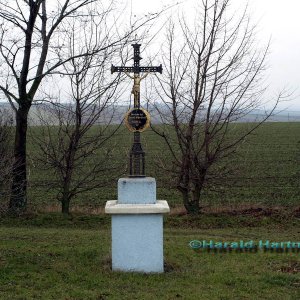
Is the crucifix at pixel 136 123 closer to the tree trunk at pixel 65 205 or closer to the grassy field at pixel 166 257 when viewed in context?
the grassy field at pixel 166 257

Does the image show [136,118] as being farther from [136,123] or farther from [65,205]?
[65,205]

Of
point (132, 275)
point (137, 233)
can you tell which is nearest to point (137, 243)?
point (137, 233)

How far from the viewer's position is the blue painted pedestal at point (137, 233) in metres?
8.08

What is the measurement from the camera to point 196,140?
1583 cm

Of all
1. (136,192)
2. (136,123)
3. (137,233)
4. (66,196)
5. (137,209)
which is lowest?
(66,196)

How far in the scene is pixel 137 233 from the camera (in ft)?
26.6

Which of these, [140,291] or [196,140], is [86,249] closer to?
[140,291]

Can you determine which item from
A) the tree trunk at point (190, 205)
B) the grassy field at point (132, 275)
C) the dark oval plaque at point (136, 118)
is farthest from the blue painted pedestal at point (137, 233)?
the tree trunk at point (190, 205)

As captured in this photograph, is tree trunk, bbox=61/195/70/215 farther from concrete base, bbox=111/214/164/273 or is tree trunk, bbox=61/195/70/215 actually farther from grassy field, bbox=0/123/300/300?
concrete base, bbox=111/214/164/273

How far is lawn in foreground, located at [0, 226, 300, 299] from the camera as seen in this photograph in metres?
6.92

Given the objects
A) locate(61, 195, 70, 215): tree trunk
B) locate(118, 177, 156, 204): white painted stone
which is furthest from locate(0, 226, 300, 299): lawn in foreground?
locate(61, 195, 70, 215): tree trunk

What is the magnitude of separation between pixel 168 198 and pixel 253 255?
33.5 feet

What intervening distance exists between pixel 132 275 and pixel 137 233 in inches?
25.0

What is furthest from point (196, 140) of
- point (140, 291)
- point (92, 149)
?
point (140, 291)
